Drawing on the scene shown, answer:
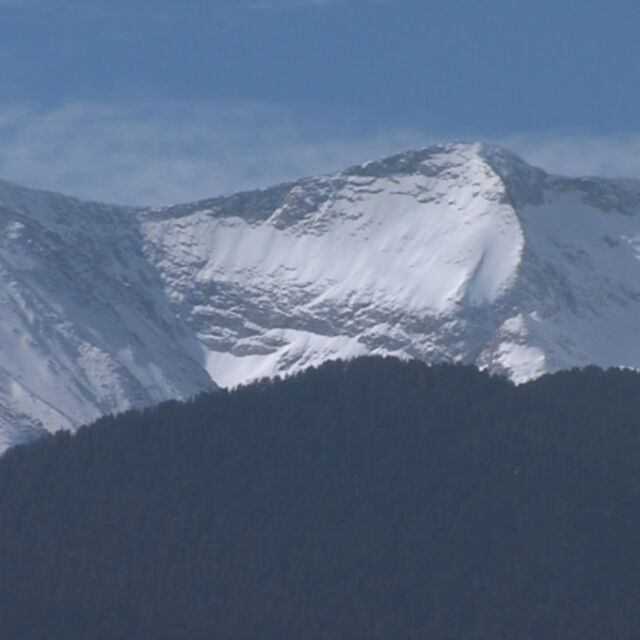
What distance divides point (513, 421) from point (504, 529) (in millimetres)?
13046

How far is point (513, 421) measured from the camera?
149 meters

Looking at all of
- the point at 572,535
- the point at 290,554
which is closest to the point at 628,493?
the point at 572,535

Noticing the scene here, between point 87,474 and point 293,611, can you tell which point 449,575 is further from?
point 87,474

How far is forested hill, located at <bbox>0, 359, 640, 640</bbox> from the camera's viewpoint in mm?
128500

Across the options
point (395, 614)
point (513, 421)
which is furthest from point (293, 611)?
point (513, 421)

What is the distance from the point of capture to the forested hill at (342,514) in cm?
12850

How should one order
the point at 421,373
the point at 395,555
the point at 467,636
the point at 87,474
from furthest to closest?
1. the point at 421,373
2. the point at 87,474
3. the point at 395,555
4. the point at 467,636

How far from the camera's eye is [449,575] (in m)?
132

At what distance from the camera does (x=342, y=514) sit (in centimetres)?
13938

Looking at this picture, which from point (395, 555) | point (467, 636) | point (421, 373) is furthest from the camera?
point (421, 373)

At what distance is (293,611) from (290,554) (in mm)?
6883

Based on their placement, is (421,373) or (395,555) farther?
(421,373)

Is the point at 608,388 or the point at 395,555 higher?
the point at 608,388

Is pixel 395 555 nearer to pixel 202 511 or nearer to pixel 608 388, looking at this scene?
pixel 202 511
